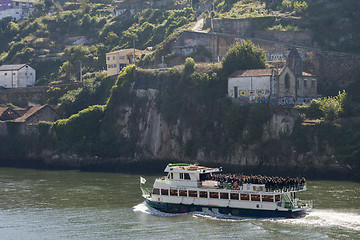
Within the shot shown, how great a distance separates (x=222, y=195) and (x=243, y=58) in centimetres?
4206

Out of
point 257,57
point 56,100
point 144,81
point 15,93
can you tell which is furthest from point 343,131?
point 15,93

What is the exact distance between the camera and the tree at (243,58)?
363 ft

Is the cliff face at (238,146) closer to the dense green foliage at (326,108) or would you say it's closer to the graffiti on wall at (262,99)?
the dense green foliage at (326,108)

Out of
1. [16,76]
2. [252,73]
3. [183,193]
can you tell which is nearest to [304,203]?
[183,193]

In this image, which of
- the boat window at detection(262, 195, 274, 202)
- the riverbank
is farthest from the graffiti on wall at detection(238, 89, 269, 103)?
the boat window at detection(262, 195, 274, 202)

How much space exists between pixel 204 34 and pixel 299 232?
7103 centimetres

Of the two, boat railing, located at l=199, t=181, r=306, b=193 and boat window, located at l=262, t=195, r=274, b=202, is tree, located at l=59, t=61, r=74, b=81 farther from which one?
boat window, located at l=262, t=195, r=274, b=202

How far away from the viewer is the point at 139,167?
348 feet

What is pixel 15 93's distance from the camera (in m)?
142

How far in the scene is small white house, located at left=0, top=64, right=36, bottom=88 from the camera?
488 feet

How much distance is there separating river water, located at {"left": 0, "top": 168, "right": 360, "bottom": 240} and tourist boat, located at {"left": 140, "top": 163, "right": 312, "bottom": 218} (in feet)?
3.67

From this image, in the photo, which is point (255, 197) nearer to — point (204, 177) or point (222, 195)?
point (222, 195)

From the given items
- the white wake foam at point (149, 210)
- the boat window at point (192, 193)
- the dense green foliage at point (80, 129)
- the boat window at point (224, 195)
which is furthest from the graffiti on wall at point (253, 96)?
the white wake foam at point (149, 210)

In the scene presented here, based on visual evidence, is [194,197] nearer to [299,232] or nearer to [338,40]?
[299,232]
